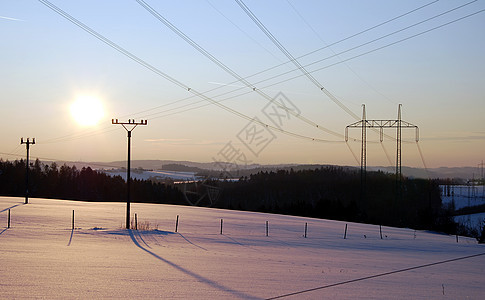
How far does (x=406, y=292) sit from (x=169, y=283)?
7633 millimetres

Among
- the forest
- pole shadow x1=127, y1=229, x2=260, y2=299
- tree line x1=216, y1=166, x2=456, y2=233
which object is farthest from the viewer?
the forest

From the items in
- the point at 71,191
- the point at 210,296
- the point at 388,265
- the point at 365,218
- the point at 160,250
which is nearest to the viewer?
the point at 210,296

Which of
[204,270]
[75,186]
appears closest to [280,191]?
[75,186]

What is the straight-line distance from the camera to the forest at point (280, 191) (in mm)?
96500

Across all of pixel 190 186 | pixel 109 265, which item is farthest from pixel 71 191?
pixel 109 265

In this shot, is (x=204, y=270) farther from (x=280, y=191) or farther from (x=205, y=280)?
(x=280, y=191)

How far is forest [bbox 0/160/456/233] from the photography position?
9650 cm

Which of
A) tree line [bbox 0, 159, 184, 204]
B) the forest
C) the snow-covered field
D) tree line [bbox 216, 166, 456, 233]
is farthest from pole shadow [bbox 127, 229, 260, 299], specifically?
tree line [bbox 0, 159, 184, 204]

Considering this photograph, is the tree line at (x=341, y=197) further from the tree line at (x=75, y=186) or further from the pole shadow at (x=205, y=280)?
the pole shadow at (x=205, y=280)

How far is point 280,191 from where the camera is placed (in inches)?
6624

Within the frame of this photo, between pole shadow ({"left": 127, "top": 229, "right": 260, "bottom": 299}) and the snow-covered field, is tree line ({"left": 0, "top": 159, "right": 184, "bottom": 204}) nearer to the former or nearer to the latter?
the snow-covered field

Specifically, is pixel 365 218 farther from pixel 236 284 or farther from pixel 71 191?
pixel 71 191

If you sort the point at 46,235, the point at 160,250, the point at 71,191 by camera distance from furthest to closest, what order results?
the point at 71,191 < the point at 46,235 < the point at 160,250

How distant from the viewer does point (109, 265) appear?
18859mm
